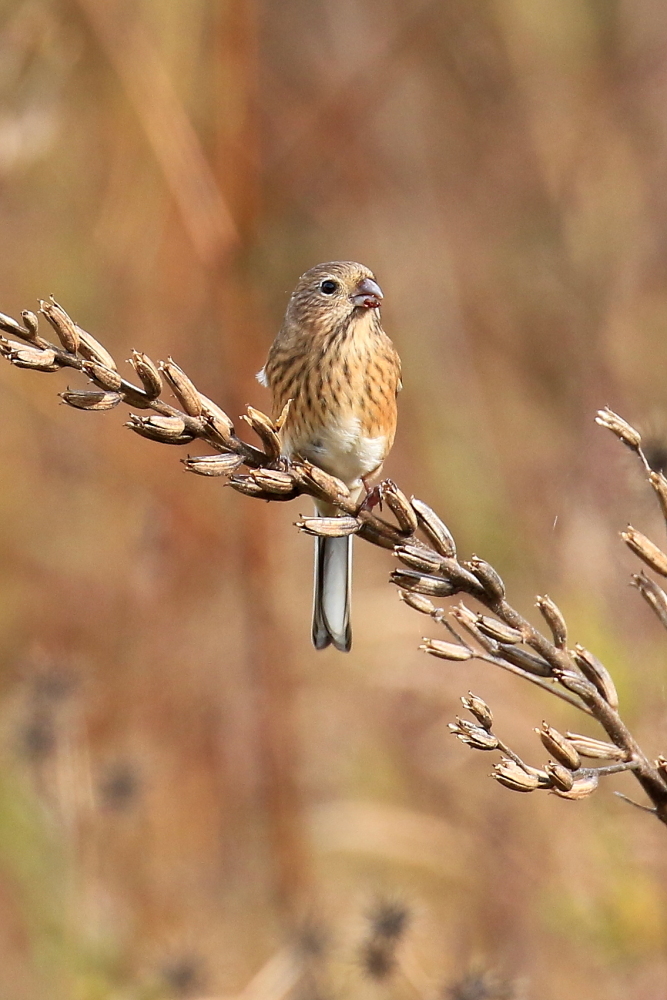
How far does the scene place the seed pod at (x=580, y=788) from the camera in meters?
1.19

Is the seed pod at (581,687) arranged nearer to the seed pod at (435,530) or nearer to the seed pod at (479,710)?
the seed pod at (479,710)

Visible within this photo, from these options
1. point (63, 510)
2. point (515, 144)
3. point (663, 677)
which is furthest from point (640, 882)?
point (515, 144)

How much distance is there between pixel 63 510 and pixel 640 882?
2733mm

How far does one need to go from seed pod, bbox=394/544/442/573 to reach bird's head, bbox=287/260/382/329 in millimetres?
1277

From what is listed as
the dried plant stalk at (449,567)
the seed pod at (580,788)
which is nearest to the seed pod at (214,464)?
the dried plant stalk at (449,567)

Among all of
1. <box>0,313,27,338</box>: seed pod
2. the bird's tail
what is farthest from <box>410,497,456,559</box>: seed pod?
the bird's tail

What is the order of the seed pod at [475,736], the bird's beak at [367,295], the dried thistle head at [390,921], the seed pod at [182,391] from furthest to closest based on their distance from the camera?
the bird's beak at [367,295] → the dried thistle head at [390,921] → the seed pod at [182,391] → the seed pod at [475,736]

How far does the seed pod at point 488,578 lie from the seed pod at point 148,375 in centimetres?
44

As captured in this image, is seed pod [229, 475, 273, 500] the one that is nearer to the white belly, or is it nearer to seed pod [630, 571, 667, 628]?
seed pod [630, 571, 667, 628]

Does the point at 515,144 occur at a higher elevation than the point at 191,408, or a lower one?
higher

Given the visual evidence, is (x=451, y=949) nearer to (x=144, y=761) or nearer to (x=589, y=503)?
(x=144, y=761)

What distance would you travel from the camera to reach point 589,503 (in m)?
3.06

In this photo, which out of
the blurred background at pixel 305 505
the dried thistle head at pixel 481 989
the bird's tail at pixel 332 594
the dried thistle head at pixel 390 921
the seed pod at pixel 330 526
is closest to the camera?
the seed pod at pixel 330 526

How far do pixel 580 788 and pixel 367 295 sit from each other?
1.65 m
